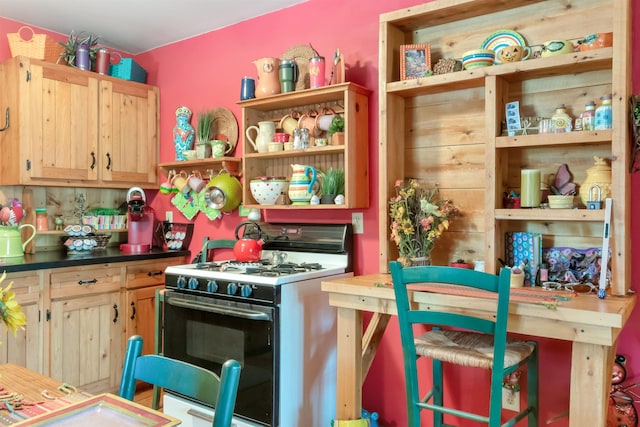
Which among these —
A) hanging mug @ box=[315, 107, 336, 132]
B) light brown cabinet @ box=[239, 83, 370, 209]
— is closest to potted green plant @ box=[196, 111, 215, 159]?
light brown cabinet @ box=[239, 83, 370, 209]

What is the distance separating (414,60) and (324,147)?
63 centimetres

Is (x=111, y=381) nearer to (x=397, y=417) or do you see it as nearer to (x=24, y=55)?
(x=397, y=417)

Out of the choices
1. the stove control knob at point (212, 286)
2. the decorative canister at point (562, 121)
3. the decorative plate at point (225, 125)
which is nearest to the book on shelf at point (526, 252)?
the decorative canister at point (562, 121)

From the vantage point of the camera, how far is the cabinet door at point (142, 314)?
3.31 metres

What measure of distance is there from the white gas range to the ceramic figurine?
1.05 m

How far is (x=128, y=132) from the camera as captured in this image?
3643mm

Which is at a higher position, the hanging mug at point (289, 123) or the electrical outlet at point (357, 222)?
the hanging mug at point (289, 123)

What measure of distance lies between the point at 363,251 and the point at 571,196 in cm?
113

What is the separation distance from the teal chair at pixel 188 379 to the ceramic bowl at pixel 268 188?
166 cm

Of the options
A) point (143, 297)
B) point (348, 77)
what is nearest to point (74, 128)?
point (143, 297)

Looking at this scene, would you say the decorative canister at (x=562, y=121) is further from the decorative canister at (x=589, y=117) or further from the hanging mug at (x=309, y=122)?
the hanging mug at (x=309, y=122)

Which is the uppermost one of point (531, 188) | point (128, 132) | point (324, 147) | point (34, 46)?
point (34, 46)

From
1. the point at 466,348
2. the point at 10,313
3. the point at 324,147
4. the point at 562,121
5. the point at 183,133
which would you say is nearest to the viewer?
the point at 10,313

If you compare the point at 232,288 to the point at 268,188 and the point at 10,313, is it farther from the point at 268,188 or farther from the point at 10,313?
the point at 10,313
